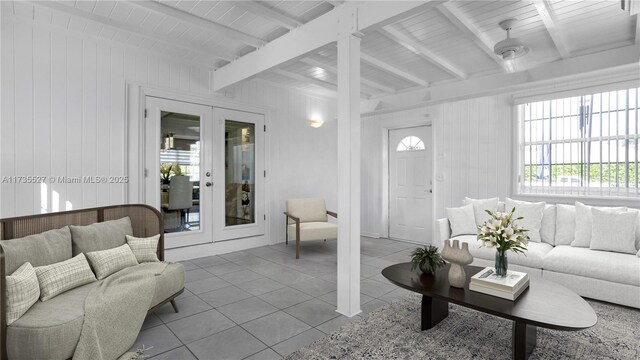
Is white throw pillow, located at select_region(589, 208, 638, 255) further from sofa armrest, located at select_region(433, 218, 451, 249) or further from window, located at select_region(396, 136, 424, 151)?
window, located at select_region(396, 136, 424, 151)

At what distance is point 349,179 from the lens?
2809mm

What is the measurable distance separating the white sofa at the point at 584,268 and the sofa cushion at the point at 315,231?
1999 mm

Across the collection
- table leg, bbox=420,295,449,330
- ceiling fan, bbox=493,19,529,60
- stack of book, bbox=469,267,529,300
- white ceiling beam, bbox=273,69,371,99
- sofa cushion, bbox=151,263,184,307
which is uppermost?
white ceiling beam, bbox=273,69,371,99

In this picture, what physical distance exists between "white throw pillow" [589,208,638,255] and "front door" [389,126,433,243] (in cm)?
245

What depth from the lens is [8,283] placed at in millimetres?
1737

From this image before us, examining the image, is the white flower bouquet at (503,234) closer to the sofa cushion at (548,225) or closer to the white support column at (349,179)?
the white support column at (349,179)

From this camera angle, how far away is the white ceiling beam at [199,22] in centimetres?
295

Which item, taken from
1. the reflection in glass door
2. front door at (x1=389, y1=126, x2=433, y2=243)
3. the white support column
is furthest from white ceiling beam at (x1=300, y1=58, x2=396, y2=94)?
the white support column

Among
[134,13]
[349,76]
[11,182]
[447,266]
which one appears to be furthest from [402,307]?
[11,182]

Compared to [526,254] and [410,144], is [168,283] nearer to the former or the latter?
[526,254]

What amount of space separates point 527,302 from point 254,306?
7.10ft

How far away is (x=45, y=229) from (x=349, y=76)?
2.69 meters

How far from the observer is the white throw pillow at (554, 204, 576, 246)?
11.9 feet

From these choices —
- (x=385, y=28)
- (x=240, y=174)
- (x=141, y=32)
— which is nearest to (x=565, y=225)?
(x=385, y=28)
